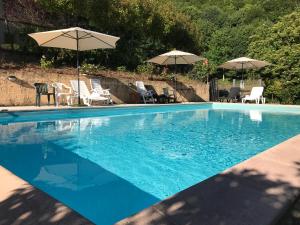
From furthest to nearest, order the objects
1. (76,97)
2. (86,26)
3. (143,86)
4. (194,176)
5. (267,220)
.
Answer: (86,26), (143,86), (76,97), (194,176), (267,220)

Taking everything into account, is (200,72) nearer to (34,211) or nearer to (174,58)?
(174,58)

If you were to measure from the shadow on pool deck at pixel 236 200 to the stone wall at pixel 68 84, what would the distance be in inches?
351

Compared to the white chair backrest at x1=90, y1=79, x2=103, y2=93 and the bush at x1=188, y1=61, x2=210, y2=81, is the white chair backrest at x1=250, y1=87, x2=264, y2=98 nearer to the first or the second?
the bush at x1=188, y1=61, x2=210, y2=81

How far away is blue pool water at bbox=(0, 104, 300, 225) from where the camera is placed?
371cm

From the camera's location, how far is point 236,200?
2225mm

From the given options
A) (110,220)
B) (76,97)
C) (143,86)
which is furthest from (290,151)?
(143,86)

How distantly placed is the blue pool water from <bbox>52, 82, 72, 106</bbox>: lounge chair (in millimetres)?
1345

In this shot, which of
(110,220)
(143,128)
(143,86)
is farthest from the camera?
(143,86)

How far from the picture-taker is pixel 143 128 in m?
8.49

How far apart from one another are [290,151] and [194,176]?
137 centimetres

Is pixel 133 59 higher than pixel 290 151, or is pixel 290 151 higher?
pixel 133 59

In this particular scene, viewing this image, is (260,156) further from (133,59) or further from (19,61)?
(133,59)

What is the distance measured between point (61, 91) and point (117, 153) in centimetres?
646

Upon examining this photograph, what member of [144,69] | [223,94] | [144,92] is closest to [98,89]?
[144,92]
